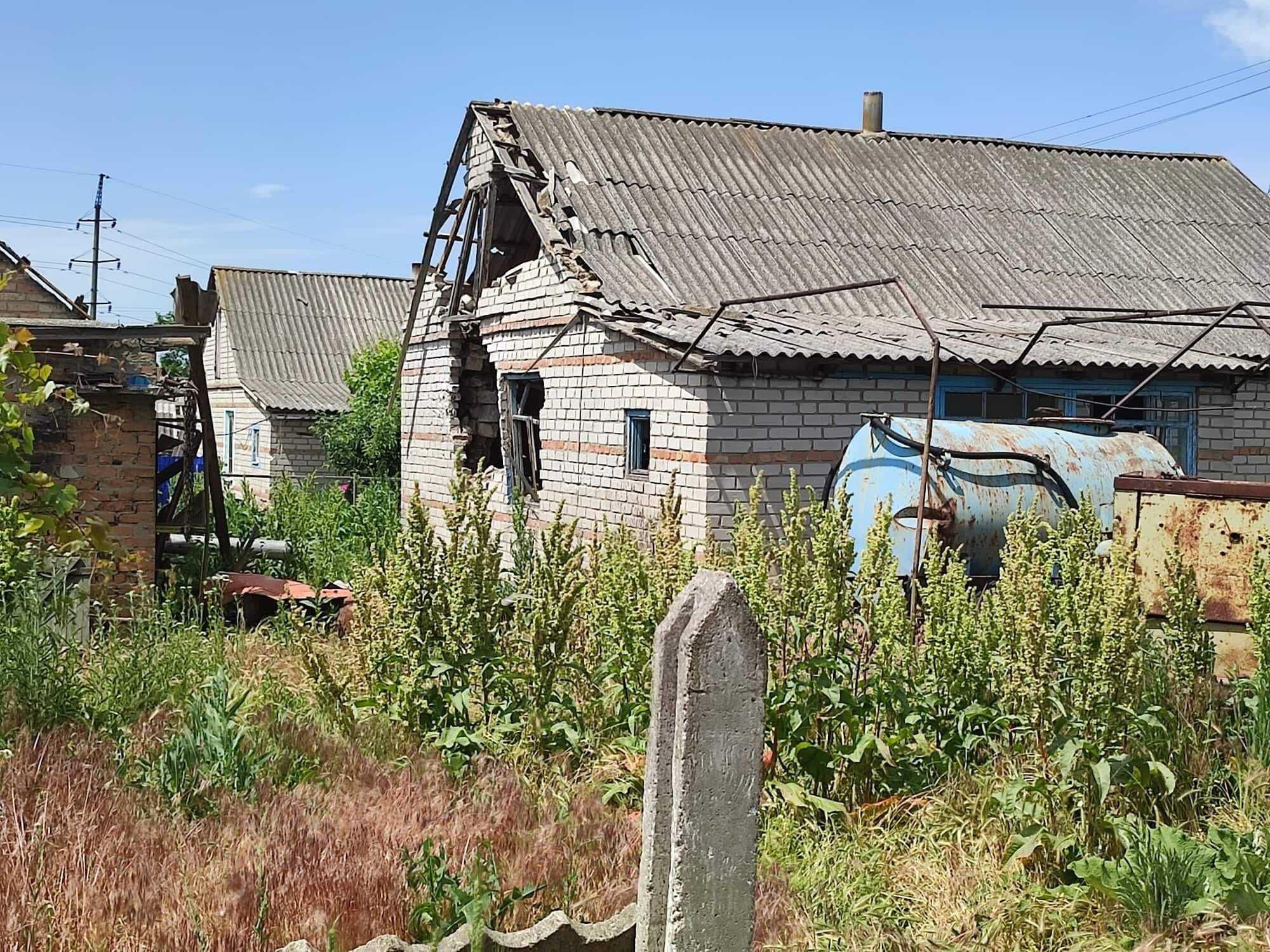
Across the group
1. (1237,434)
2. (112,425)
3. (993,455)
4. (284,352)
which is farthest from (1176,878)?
(284,352)

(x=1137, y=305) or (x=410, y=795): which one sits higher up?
(x=1137, y=305)

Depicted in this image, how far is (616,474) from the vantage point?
458 inches

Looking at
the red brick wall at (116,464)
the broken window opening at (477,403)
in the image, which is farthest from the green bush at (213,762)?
the broken window opening at (477,403)

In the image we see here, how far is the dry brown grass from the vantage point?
337cm

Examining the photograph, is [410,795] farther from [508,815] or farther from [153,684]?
[153,684]

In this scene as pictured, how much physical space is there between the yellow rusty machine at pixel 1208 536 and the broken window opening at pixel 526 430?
304 inches

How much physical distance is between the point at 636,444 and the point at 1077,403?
4.53 meters

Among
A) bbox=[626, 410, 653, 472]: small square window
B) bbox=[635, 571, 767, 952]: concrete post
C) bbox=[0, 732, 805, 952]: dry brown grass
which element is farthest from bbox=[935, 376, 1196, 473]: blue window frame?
bbox=[635, 571, 767, 952]: concrete post

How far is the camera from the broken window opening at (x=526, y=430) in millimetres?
13578

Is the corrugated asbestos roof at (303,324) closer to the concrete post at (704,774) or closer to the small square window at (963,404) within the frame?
the small square window at (963,404)

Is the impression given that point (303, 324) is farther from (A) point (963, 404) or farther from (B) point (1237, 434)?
(B) point (1237, 434)

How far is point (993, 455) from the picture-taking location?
8938 mm

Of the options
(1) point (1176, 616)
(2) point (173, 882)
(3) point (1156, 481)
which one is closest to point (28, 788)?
(2) point (173, 882)

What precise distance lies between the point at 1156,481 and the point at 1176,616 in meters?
1.63
